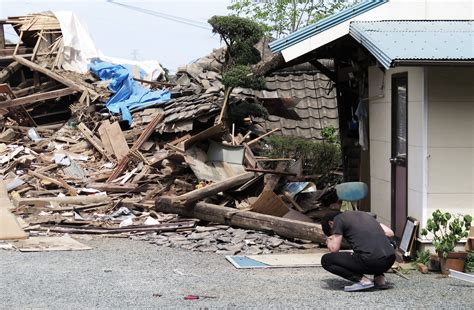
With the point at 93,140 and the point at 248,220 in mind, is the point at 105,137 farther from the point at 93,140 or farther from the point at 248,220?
the point at 248,220

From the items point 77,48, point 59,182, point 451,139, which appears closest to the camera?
point 451,139

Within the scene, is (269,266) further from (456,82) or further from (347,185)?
(456,82)

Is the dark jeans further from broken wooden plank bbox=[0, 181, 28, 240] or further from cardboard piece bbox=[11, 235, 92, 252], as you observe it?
broken wooden plank bbox=[0, 181, 28, 240]

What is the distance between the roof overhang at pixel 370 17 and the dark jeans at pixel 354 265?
385 cm

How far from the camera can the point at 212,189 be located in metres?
13.1

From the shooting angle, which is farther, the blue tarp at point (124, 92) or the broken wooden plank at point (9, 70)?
the broken wooden plank at point (9, 70)

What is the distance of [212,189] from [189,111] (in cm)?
412

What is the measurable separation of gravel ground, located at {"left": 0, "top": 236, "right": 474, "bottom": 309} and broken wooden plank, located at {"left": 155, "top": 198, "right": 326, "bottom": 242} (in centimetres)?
144

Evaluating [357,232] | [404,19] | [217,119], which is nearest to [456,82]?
[404,19]

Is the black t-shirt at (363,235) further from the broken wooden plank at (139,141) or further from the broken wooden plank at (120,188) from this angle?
the broken wooden plank at (139,141)

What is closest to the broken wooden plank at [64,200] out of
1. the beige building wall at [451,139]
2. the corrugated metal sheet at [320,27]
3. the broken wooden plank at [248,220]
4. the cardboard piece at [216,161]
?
the broken wooden plank at [248,220]

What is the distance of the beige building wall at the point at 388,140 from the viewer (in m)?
9.57

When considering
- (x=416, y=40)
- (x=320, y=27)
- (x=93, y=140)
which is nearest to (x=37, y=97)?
(x=93, y=140)

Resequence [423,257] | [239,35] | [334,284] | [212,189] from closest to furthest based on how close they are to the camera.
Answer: [334,284] < [423,257] < [212,189] < [239,35]
